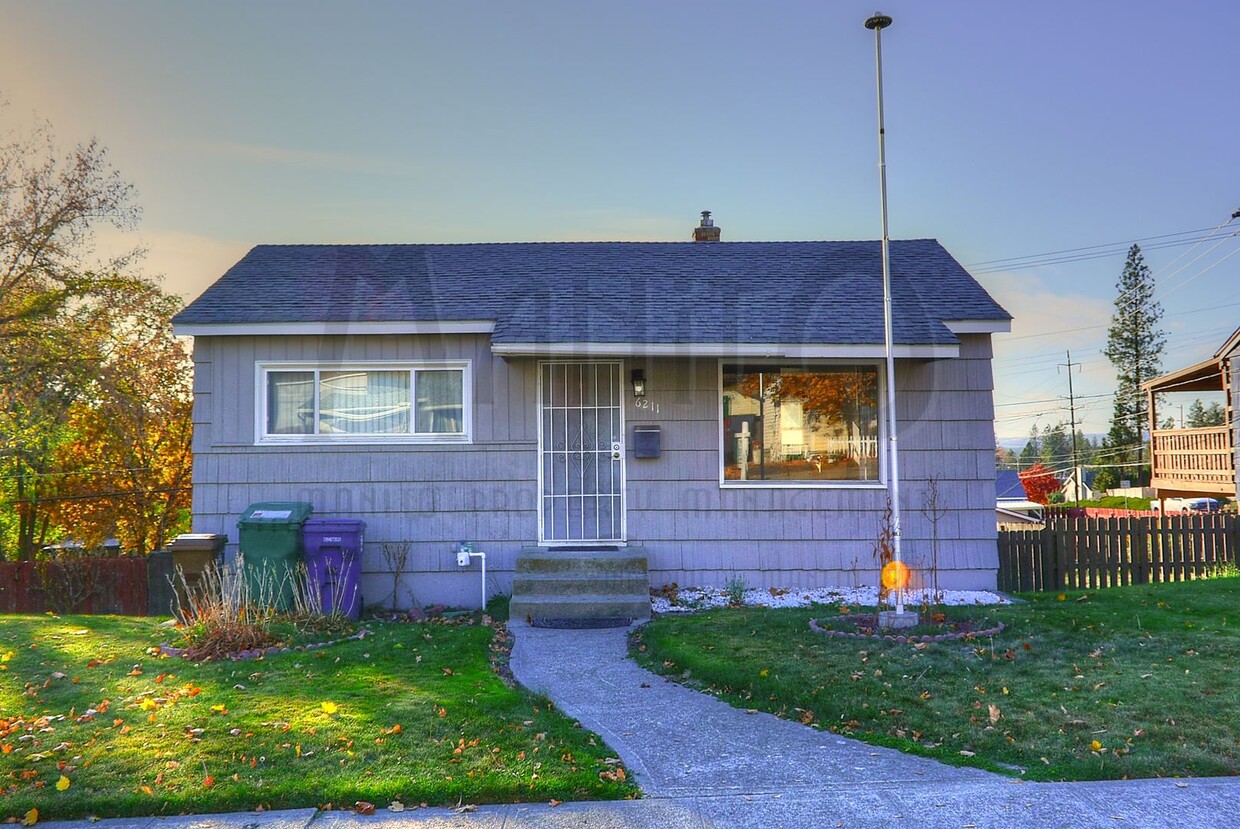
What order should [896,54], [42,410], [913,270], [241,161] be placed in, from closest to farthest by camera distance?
[896,54] < [913,270] < [241,161] < [42,410]

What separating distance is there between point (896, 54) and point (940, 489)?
16.2 feet

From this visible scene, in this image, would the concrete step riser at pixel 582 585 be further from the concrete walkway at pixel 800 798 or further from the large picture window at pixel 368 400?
the concrete walkway at pixel 800 798

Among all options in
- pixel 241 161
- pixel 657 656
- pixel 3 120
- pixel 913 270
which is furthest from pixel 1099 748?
pixel 3 120

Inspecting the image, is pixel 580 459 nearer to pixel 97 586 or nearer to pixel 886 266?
pixel 886 266

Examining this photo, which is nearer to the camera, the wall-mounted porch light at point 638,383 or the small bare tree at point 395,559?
the small bare tree at point 395,559

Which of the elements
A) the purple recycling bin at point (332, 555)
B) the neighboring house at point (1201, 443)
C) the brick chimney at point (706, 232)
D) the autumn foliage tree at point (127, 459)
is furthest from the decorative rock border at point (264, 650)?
the neighboring house at point (1201, 443)

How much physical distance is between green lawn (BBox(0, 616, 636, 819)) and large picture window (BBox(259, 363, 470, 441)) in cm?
339

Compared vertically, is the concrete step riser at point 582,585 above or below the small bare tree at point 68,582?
above

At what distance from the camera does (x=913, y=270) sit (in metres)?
11.2

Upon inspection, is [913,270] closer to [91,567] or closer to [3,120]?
[91,567]

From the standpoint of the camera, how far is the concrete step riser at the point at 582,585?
345 inches

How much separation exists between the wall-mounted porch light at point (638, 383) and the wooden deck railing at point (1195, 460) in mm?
20613

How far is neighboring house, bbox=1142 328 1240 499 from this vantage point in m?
22.4

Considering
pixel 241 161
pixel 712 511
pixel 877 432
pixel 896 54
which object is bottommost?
pixel 712 511
